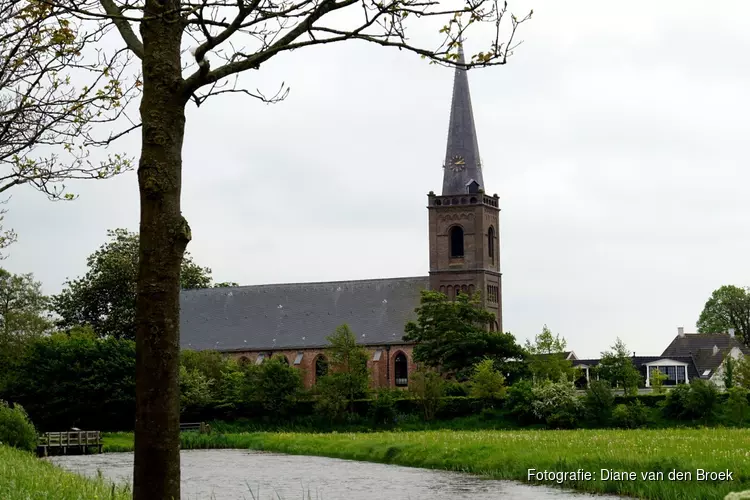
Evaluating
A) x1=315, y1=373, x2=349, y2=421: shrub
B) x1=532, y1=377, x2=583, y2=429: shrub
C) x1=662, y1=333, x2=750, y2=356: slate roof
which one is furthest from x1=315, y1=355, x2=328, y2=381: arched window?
x1=532, y1=377, x2=583, y2=429: shrub

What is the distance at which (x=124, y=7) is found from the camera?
24.4ft

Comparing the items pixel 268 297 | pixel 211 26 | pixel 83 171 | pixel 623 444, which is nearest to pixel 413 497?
pixel 623 444

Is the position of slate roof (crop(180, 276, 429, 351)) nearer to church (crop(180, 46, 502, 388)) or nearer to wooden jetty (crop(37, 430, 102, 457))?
church (crop(180, 46, 502, 388))

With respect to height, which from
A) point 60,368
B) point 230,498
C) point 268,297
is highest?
point 268,297

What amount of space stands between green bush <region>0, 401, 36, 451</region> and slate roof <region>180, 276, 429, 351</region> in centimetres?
4520

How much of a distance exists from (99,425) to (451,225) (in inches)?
1278

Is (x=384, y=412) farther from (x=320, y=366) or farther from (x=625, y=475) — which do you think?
(x=625, y=475)

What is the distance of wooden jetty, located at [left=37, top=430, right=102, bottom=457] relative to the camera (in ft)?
148

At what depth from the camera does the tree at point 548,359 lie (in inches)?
2304

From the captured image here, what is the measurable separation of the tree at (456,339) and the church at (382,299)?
11589 mm

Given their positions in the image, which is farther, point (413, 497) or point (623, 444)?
point (623, 444)

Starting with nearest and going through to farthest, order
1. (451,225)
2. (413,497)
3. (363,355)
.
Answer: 1. (413,497)
2. (363,355)
3. (451,225)

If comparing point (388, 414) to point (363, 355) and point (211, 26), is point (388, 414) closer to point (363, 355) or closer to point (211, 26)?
point (363, 355)

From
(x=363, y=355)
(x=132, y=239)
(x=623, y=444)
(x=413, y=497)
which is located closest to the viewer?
(x=413, y=497)
